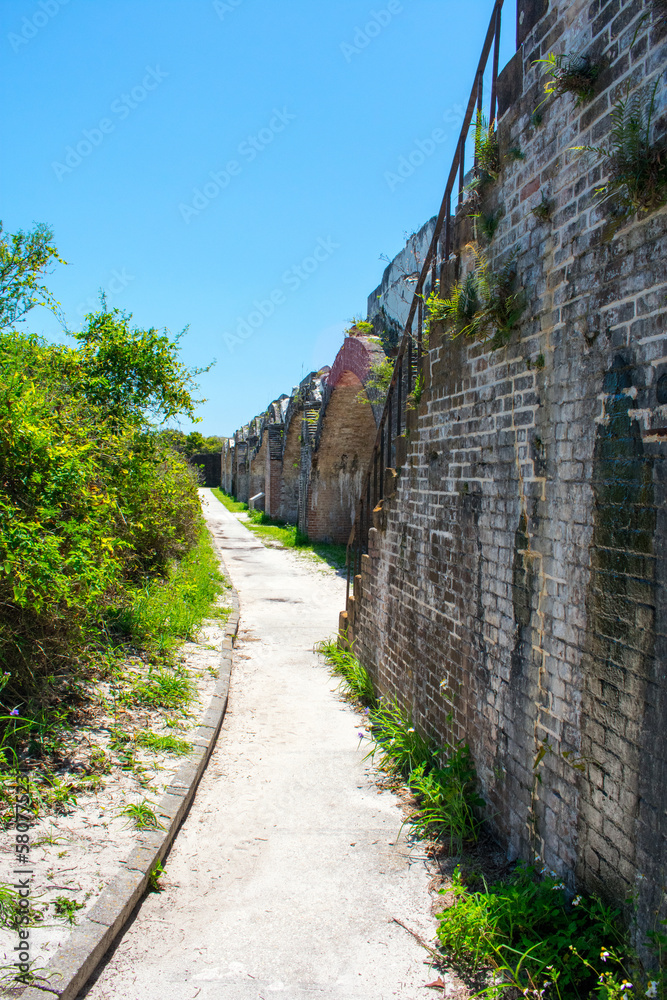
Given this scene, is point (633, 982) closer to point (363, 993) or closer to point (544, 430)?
point (363, 993)

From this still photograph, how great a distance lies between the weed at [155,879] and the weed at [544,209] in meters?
3.81

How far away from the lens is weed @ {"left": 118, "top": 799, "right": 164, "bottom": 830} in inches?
140

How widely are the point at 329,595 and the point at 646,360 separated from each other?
30.4 ft

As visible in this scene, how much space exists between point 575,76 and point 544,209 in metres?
0.53

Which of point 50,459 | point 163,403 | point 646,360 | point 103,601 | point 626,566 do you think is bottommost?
point 103,601

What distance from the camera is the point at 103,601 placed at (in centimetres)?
564

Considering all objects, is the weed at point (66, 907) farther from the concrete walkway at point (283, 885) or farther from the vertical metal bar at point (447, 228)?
the vertical metal bar at point (447, 228)

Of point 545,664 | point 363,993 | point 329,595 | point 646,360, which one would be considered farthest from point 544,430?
point 329,595

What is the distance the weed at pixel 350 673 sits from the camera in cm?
610

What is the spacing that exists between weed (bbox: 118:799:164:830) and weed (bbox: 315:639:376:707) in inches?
109

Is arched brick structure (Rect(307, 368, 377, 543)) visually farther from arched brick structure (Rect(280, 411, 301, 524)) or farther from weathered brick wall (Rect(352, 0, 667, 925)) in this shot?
weathered brick wall (Rect(352, 0, 667, 925))

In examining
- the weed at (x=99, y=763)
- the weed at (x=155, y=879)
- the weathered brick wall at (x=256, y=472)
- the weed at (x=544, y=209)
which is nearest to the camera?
the weed at (x=544, y=209)

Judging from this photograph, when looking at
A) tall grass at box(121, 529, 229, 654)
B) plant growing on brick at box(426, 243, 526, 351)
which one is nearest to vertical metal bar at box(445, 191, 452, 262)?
plant growing on brick at box(426, 243, 526, 351)

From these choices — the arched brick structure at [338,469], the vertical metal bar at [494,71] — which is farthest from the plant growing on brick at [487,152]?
the arched brick structure at [338,469]
